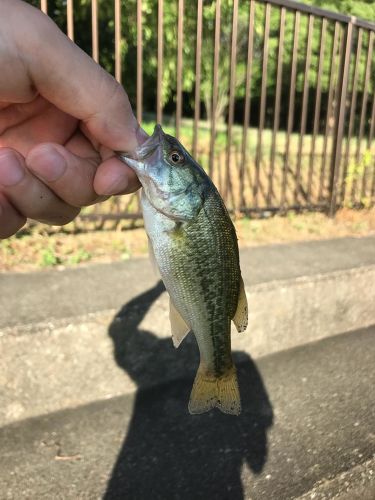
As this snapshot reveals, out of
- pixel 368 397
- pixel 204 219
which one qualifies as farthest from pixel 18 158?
pixel 368 397

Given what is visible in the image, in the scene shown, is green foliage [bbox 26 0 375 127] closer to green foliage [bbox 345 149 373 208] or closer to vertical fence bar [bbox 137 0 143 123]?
vertical fence bar [bbox 137 0 143 123]

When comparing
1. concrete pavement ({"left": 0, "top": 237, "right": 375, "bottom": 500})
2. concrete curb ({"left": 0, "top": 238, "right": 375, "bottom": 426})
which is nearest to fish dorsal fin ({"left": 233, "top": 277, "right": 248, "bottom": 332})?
concrete pavement ({"left": 0, "top": 237, "right": 375, "bottom": 500})

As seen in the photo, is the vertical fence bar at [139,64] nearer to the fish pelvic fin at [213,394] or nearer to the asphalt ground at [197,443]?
the asphalt ground at [197,443]

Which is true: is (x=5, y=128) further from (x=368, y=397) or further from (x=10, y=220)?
(x=368, y=397)

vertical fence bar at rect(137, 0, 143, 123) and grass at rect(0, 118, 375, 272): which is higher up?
vertical fence bar at rect(137, 0, 143, 123)

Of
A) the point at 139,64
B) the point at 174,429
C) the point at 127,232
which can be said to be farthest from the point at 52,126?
the point at 127,232

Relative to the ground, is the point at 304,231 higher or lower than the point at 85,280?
lower

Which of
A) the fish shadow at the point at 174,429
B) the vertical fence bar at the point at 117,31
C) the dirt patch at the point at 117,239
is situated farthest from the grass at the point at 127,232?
the vertical fence bar at the point at 117,31
